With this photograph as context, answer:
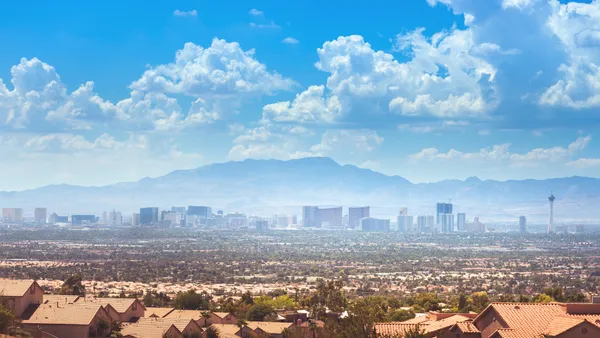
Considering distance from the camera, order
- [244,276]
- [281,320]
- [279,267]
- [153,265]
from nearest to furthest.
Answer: [281,320] < [244,276] < [153,265] < [279,267]

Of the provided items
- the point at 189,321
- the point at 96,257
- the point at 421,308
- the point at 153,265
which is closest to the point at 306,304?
the point at 421,308

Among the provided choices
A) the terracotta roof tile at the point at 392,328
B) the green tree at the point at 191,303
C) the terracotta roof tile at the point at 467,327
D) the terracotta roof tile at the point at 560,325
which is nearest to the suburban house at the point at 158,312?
the green tree at the point at 191,303

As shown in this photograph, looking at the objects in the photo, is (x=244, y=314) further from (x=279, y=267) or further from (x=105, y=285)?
(x=279, y=267)

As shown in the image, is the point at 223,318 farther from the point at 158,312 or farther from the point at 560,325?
the point at 560,325

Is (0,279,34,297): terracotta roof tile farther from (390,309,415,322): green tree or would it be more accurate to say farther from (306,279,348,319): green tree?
(390,309,415,322): green tree

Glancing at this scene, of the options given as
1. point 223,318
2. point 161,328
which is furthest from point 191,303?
point 161,328

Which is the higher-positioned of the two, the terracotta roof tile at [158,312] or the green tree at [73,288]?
the green tree at [73,288]

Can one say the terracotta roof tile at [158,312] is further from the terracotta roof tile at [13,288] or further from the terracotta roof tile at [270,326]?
the terracotta roof tile at [13,288]
